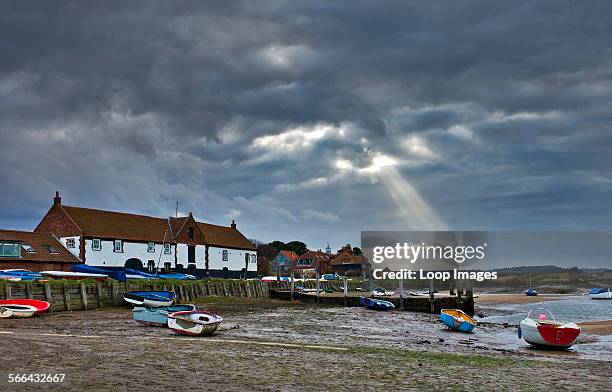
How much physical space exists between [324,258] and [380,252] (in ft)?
150

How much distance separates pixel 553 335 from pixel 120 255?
6547cm

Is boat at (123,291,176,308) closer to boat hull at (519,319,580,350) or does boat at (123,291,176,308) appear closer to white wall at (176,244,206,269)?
boat hull at (519,319,580,350)

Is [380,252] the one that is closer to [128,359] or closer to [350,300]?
[350,300]

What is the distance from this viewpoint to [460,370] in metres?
19.2

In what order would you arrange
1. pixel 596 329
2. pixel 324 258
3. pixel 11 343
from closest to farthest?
1. pixel 11 343
2. pixel 596 329
3. pixel 324 258

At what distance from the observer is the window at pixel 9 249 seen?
66.1 metres

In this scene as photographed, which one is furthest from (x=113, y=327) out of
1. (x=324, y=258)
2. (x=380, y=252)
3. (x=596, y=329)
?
(x=324, y=258)

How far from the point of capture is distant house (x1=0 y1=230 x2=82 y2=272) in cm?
6669

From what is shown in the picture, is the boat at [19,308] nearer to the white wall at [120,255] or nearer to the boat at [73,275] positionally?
the boat at [73,275]

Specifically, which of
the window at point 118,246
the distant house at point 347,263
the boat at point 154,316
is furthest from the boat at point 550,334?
the distant house at point 347,263

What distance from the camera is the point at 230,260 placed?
109438 millimetres

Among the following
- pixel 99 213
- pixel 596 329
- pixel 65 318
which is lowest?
pixel 596 329

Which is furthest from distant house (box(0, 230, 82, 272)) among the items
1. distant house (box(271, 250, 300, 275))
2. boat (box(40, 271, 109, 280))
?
distant house (box(271, 250, 300, 275))

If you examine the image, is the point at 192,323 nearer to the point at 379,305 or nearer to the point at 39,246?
the point at 379,305
